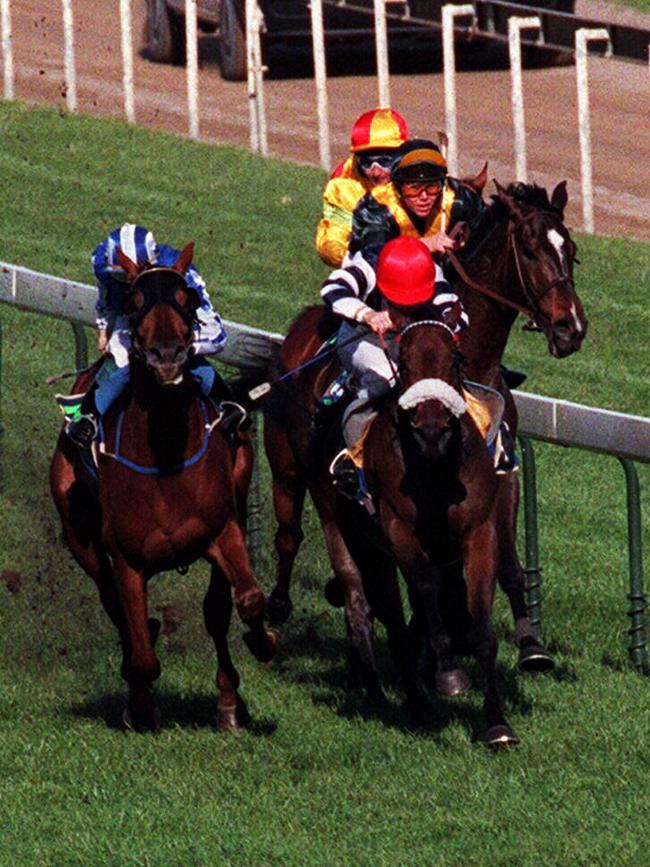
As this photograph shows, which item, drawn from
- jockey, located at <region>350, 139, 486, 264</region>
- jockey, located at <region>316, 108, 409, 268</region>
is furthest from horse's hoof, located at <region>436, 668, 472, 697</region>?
jockey, located at <region>316, 108, 409, 268</region>

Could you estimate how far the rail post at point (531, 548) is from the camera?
1139 centimetres

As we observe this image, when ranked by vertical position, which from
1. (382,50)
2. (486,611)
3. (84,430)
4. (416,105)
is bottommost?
(416,105)

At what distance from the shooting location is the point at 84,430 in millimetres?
9961

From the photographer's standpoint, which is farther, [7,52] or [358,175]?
[7,52]

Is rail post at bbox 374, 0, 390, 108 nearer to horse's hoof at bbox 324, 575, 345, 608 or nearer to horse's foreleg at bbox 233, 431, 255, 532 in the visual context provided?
horse's hoof at bbox 324, 575, 345, 608

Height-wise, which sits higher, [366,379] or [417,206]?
[417,206]

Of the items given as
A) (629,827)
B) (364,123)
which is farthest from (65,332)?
(629,827)

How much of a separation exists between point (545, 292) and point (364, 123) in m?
1.48

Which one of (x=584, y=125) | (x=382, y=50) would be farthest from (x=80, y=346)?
(x=382, y=50)

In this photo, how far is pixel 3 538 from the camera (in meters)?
12.8

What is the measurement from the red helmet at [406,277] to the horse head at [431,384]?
0.50 ft

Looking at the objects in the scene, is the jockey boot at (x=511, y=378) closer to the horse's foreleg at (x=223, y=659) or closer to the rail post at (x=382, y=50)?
the horse's foreleg at (x=223, y=659)

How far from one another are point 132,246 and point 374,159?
1.59 metres

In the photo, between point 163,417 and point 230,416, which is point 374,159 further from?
point 163,417
